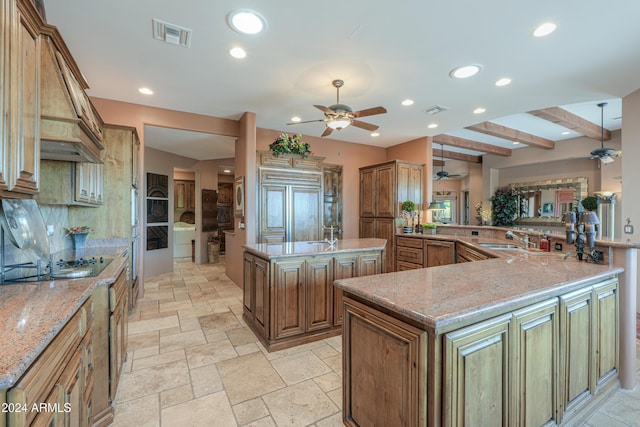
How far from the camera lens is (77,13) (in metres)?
2.18

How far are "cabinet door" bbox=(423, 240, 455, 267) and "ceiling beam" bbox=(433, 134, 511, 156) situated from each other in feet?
9.11

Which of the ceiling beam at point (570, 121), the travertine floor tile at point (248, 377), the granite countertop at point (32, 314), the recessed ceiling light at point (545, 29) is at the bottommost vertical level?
the travertine floor tile at point (248, 377)

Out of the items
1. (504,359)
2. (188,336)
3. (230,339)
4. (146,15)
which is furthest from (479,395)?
(146,15)

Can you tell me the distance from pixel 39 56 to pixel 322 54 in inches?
83.0

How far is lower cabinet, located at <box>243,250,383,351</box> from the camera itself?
2.69 m

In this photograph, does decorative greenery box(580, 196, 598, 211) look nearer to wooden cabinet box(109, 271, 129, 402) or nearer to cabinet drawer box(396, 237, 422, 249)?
cabinet drawer box(396, 237, 422, 249)

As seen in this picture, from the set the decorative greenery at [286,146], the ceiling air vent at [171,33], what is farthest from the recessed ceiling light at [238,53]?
the decorative greenery at [286,146]

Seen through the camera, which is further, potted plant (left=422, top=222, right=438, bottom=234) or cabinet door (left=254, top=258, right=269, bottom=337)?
potted plant (left=422, top=222, right=438, bottom=234)

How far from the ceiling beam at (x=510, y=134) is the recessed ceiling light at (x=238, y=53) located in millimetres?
4439

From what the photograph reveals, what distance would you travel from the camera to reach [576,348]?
1.68 m

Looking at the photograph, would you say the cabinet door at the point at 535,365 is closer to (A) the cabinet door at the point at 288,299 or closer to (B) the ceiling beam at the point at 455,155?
(A) the cabinet door at the point at 288,299

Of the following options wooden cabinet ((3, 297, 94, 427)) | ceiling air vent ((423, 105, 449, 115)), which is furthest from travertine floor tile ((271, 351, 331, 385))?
ceiling air vent ((423, 105, 449, 115))

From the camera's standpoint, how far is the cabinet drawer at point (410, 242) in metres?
4.90

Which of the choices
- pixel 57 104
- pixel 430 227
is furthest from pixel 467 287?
pixel 430 227
